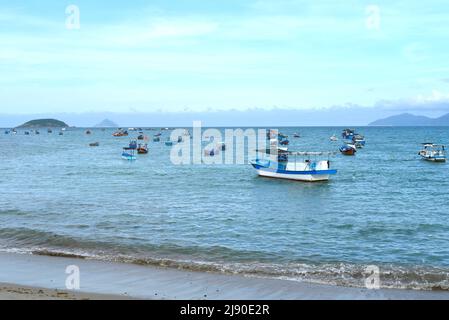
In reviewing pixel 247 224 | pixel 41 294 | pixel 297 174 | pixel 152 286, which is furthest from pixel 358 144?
pixel 41 294

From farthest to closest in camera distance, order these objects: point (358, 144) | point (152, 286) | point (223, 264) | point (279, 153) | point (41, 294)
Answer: point (358, 144) → point (279, 153) → point (223, 264) → point (152, 286) → point (41, 294)

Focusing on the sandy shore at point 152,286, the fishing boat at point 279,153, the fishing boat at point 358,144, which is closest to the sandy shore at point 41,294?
the sandy shore at point 152,286

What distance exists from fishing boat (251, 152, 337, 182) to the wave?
1111 inches

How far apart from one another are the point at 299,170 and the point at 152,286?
117 feet

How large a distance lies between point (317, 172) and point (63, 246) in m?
30.8

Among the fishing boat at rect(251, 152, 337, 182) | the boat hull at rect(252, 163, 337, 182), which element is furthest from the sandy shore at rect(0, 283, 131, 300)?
the boat hull at rect(252, 163, 337, 182)

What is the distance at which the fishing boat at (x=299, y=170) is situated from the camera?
4888 cm

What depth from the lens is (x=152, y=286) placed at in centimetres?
1586

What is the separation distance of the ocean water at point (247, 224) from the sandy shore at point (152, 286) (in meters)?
1.16

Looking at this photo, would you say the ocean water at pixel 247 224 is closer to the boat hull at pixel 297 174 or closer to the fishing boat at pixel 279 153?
the boat hull at pixel 297 174

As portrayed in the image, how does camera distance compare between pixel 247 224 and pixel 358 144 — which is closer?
pixel 247 224

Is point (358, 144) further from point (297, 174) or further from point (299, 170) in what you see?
point (297, 174)
